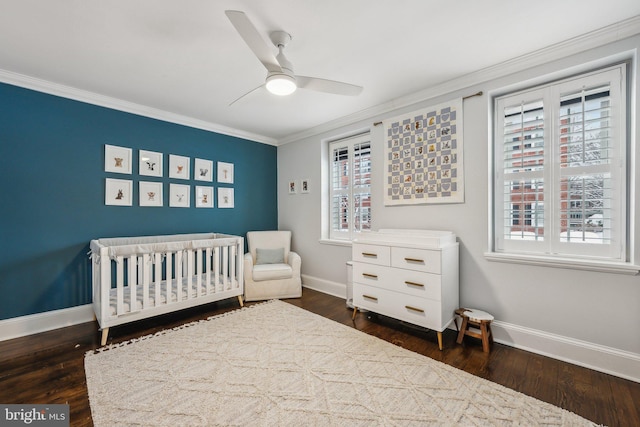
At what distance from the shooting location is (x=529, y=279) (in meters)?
2.27

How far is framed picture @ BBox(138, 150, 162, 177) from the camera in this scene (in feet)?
10.7

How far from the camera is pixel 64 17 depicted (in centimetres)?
178

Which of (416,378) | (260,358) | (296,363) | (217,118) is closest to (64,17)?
(217,118)

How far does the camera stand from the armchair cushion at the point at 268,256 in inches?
152

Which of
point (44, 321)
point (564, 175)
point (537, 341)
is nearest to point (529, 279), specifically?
point (537, 341)

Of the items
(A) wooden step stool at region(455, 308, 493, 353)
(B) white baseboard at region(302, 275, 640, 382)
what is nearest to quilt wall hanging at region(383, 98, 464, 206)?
(A) wooden step stool at region(455, 308, 493, 353)

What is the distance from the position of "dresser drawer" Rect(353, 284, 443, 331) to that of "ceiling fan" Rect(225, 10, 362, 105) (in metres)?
1.85

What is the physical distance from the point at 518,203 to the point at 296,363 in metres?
2.29

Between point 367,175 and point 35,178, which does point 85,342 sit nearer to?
point 35,178

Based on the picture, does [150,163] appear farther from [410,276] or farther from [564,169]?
[564,169]

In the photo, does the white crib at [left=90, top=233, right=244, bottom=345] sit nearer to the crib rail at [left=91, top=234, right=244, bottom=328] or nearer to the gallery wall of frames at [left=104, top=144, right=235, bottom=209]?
the crib rail at [left=91, top=234, right=244, bottom=328]

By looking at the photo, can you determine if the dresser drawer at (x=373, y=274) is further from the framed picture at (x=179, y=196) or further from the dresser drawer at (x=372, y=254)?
the framed picture at (x=179, y=196)

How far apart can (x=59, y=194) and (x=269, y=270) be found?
2312mm

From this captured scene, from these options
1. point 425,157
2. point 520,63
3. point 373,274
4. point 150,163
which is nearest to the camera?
point 520,63
